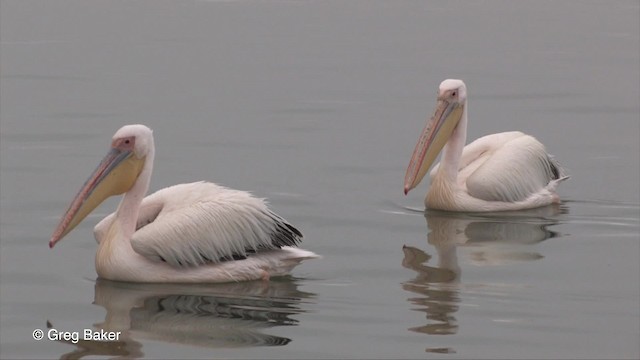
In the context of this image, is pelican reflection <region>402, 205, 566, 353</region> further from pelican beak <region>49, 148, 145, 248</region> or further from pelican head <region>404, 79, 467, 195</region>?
pelican beak <region>49, 148, 145, 248</region>

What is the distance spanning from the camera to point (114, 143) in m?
7.77

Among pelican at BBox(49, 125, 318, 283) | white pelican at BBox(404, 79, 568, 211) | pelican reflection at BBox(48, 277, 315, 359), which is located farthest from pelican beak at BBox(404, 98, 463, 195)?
pelican reflection at BBox(48, 277, 315, 359)

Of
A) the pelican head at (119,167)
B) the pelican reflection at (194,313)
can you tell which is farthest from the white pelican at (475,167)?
the pelican head at (119,167)

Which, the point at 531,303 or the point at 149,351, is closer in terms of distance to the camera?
the point at 149,351

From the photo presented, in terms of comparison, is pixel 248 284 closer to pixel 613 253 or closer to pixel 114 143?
pixel 114 143

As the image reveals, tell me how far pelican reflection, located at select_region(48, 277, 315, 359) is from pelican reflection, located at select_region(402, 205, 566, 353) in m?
0.61

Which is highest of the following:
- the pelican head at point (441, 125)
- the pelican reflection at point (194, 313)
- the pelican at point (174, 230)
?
the pelican head at point (441, 125)

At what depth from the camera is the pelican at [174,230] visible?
7574 millimetres

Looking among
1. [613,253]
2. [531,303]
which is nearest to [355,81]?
[613,253]

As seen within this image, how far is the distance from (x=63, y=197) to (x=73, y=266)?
1581mm

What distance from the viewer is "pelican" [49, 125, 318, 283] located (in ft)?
24.8

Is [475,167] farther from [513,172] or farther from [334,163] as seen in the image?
[334,163]

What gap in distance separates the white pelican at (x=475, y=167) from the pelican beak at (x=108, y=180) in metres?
2.25

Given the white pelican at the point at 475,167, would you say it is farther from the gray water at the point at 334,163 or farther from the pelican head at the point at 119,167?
the pelican head at the point at 119,167
